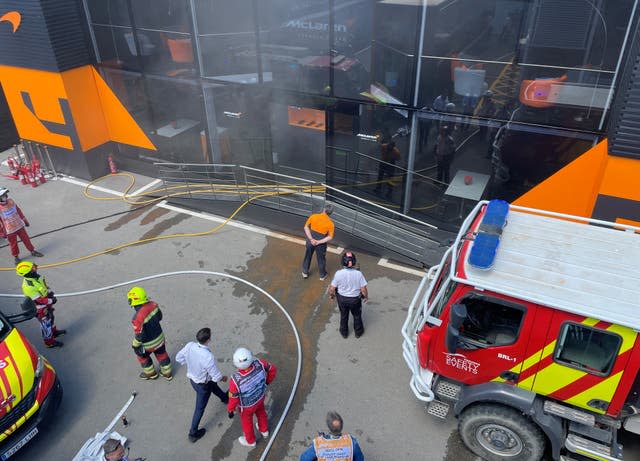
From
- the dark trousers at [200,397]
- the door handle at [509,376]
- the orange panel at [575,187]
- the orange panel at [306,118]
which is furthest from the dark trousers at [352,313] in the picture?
the orange panel at [306,118]

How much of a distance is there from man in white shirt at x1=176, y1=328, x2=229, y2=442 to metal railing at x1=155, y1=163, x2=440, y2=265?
4.72 m

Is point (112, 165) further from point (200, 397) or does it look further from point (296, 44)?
point (200, 397)

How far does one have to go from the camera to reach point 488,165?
9.16 metres

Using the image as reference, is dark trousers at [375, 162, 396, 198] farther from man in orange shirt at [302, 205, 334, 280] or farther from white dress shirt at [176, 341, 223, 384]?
white dress shirt at [176, 341, 223, 384]

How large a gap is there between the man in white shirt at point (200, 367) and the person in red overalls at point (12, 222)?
584 cm

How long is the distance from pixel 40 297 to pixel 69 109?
6.73 meters

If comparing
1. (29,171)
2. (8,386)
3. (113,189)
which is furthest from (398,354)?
(29,171)

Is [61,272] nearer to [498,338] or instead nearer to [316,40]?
[316,40]

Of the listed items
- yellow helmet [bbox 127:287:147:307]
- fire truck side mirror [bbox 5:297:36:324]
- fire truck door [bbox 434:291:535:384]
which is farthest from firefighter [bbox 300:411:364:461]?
fire truck side mirror [bbox 5:297:36:324]

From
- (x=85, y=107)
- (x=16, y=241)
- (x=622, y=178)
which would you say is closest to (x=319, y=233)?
Answer: (x=622, y=178)

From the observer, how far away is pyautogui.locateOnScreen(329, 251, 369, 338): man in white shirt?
7035 millimetres

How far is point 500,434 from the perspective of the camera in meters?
5.65

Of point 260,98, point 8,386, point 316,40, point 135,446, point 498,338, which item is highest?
point 316,40

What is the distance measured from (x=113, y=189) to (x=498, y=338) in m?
10.9
